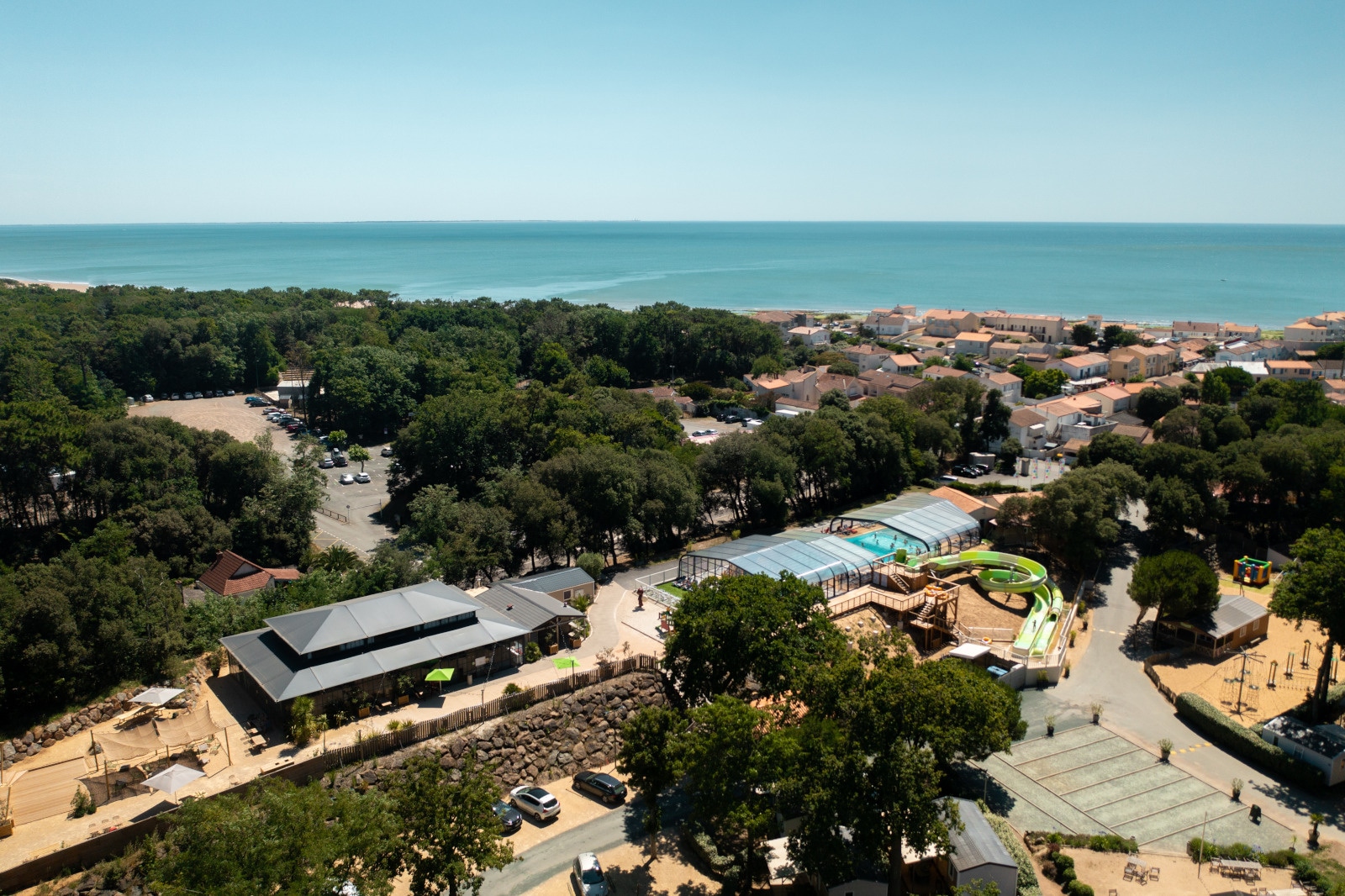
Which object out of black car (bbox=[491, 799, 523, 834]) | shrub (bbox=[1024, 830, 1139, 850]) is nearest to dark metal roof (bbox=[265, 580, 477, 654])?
black car (bbox=[491, 799, 523, 834])

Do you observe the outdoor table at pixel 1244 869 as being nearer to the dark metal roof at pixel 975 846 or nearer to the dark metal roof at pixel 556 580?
the dark metal roof at pixel 975 846

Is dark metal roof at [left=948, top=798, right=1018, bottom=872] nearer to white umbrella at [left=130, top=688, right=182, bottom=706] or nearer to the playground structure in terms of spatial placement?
white umbrella at [left=130, top=688, right=182, bottom=706]

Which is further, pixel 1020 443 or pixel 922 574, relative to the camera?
pixel 1020 443

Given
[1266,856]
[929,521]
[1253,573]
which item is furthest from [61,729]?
[1253,573]

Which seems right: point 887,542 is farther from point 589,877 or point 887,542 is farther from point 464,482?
point 464,482

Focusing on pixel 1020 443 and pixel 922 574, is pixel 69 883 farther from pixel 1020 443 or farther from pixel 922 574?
pixel 1020 443

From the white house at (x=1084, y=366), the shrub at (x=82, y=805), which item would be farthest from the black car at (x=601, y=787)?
the white house at (x=1084, y=366)

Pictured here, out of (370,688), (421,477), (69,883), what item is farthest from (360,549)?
(69,883)
